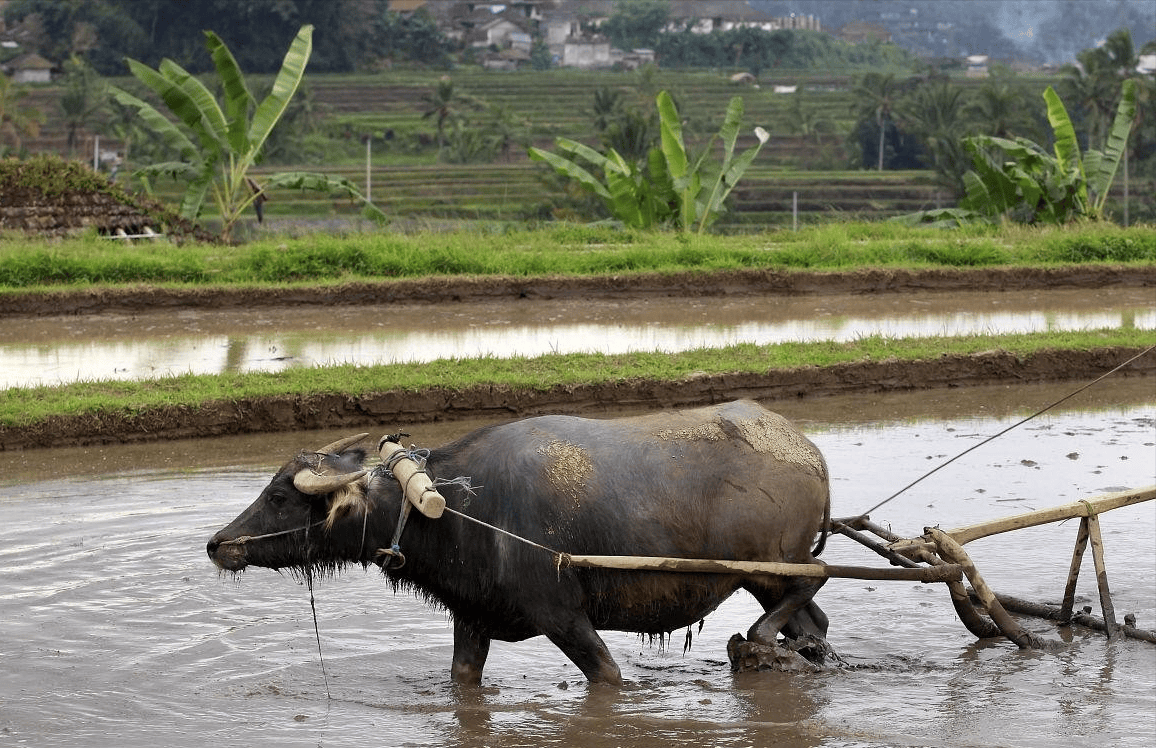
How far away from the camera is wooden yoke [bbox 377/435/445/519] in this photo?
4410 mm

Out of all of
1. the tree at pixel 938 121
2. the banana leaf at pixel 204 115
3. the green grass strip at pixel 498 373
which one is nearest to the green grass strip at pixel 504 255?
the banana leaf at pixel 204 115

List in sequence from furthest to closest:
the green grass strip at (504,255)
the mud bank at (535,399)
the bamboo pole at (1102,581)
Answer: the green grass strip at (504,255), the mud bank at (535,399), the bamboo pole at (1102,581)

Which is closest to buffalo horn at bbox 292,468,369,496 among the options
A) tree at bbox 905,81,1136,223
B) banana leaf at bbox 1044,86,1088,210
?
tree at bbox 905,81,1136,223

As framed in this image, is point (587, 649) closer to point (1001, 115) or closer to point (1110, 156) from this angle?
point (1110, 156)

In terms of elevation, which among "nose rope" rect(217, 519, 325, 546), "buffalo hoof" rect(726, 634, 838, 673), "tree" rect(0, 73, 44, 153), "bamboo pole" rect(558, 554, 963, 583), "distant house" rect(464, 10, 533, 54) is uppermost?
"distant house" rect(464, 10, 533, 54)

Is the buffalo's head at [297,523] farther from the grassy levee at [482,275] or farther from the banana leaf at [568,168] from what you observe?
the banana leaf at [568,168]

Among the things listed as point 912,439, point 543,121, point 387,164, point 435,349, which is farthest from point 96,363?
point 543,121

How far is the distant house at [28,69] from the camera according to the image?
6950 cm

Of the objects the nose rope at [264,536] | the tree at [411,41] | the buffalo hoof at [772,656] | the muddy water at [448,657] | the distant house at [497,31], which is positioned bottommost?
the muddy water at [448,657]

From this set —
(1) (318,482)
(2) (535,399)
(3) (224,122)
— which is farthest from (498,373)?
(3) (224,122)

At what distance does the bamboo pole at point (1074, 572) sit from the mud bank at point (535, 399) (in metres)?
3.96

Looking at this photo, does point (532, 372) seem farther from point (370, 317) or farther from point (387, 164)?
point (387, 164)

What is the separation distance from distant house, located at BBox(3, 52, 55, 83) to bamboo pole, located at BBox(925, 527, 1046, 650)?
234 ft

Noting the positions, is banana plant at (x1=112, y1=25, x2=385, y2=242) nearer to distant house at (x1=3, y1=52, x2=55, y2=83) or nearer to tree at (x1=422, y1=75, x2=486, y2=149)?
tree at (x1=422, y1=75, x2=486, y2=149)
